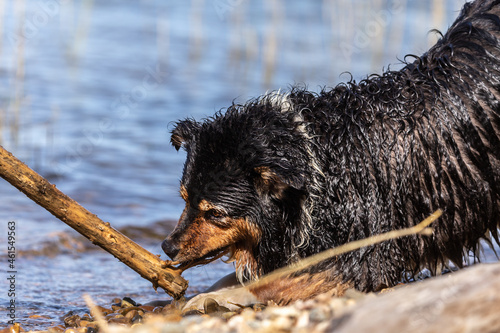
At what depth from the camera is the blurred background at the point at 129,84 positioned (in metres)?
6.68

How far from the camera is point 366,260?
4770 mm

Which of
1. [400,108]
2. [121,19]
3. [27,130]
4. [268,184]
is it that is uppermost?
[121,19]

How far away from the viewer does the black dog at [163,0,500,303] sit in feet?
15.3

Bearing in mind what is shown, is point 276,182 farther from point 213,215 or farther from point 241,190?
point 213,215

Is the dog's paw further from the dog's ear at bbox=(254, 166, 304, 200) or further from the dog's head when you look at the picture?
the dog's ear at bbox=(254, 166, 304, 200)

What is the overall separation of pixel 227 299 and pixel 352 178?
1.34 meters

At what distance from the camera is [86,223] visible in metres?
4.48

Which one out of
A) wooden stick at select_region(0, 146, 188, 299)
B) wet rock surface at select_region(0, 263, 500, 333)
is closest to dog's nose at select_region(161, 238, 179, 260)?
wooden stick at select_region(0, 146, 188, 299)

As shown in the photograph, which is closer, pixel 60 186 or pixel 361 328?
pixel 361 328

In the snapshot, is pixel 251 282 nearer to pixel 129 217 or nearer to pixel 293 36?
pixel 129 217

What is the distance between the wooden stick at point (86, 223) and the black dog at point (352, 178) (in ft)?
0.72

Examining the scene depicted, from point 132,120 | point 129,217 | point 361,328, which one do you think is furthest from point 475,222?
point 132,120

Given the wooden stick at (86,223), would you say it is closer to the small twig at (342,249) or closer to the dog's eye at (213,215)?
the dog's eye at (213,215)

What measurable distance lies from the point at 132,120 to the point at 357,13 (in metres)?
6.96
